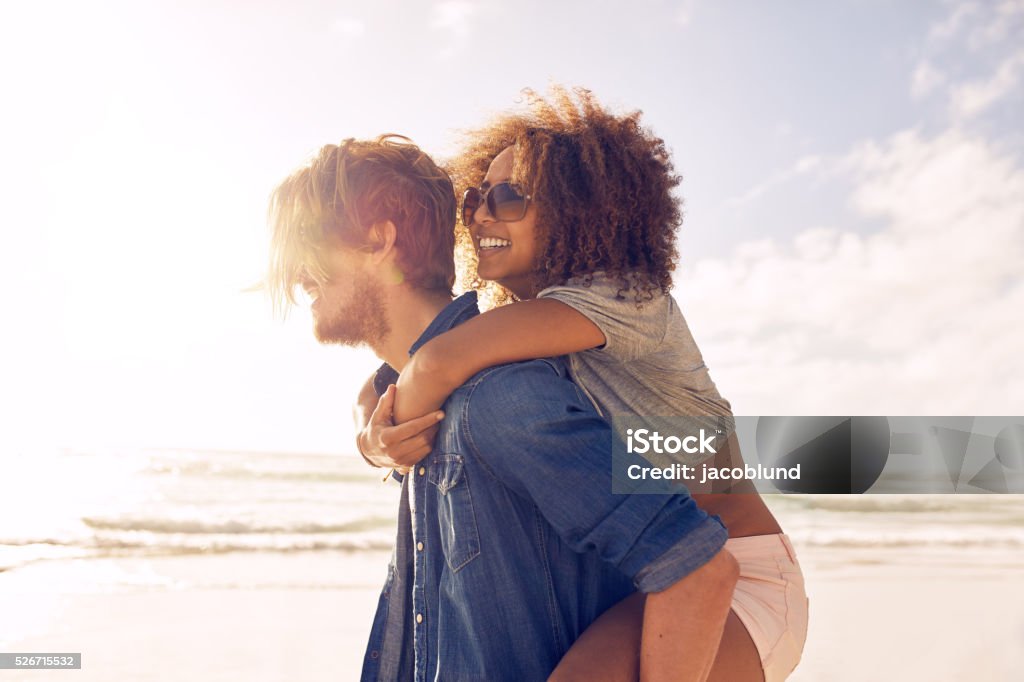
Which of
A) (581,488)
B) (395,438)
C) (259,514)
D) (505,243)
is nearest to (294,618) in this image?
(505,243)

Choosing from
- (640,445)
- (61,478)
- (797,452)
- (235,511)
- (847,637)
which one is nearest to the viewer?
(640,445)

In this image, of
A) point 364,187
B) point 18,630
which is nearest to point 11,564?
point 18,630

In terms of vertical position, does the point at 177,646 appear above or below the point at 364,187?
below

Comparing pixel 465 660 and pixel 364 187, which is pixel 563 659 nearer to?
pixel 465 660

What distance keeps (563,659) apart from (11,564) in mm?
11017

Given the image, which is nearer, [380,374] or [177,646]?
[380,374]

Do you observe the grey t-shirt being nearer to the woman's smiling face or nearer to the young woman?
the young woman

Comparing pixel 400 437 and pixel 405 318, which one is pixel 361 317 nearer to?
pixel 405 318

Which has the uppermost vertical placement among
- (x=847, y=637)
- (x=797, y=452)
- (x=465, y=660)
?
(x=797, y=452)

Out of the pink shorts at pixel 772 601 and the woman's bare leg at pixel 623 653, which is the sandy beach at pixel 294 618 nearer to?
the pink shorts at pixel 772 601

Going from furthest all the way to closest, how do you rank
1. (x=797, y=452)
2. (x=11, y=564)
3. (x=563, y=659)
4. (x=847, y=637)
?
(x=11, y=564)
(x=847, y=637)
(x=797, y=452)
(x=563, y=659)

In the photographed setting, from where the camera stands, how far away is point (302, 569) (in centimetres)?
1117

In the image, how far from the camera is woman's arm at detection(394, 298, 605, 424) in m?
2.17

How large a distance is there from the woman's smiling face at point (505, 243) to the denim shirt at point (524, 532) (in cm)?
55
